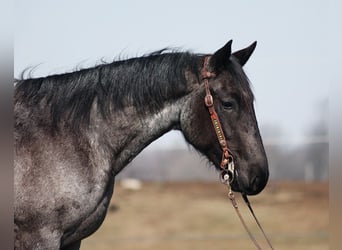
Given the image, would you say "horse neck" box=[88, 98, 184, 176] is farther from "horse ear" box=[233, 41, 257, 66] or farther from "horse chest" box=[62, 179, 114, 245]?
"horse ear" box=[233, 41, 257, 66]

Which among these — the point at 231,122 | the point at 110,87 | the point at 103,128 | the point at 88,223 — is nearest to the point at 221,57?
the point at 231,122

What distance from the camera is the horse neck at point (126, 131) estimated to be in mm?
3268

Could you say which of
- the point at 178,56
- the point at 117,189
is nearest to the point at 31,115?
the point at 178,56

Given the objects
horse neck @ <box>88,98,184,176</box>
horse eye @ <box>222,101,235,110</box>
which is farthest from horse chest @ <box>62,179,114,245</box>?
horse eye @ <box>222,101,235,110</box>

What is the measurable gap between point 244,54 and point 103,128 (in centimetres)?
102

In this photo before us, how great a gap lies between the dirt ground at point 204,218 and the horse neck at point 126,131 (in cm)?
970

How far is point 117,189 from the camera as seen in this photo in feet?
59.0

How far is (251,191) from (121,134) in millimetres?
850

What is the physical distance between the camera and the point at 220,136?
10.7ft

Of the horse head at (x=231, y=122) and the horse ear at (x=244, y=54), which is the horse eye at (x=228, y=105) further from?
the horse ear at (x=244, y=54)

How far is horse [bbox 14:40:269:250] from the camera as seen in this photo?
3.06 meters

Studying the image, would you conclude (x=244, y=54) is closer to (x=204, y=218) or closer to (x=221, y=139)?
(x=221, y=139)

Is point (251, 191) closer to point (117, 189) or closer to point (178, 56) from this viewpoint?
point (178, 56)

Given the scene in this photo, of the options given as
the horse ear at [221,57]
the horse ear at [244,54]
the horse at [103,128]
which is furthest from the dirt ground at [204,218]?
the horse ear at [221,57]
